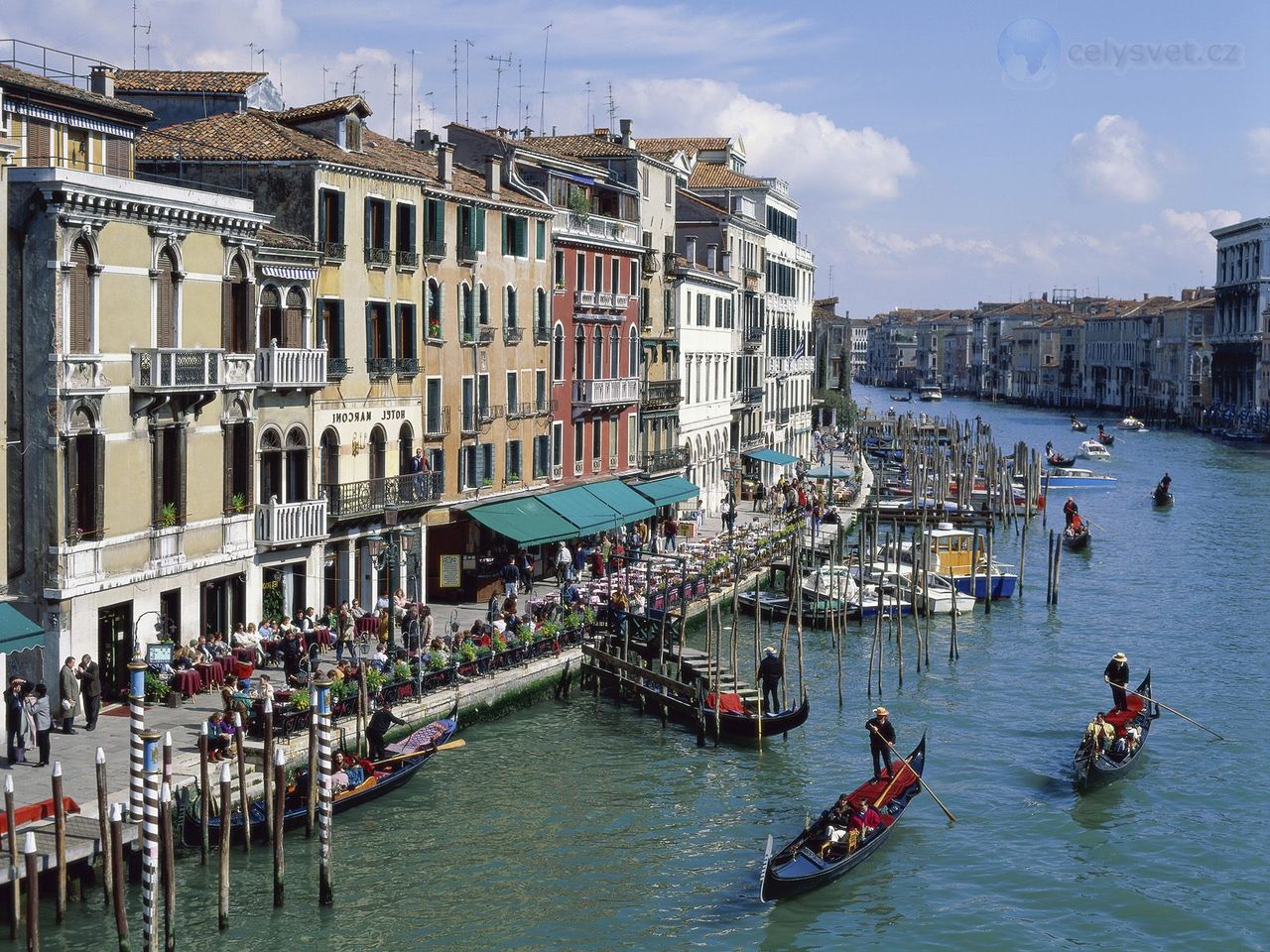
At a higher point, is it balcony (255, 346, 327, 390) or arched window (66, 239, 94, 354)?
arched window (66, 239, 94, 354)

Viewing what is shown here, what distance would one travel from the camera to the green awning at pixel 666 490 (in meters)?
42.1

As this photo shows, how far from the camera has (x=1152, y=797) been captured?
2438 cm

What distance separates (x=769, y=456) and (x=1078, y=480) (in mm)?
23231

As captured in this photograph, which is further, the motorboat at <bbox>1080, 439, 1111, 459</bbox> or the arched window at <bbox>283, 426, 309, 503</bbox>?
the motorboat at <bbox>1080, 439, 1111, 459</bbox>

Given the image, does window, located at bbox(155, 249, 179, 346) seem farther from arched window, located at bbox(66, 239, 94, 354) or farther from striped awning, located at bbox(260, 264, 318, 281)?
striped awning, located at bbox(260, 264, 318, 281)

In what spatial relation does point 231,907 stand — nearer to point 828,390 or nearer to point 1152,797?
point 1152,797

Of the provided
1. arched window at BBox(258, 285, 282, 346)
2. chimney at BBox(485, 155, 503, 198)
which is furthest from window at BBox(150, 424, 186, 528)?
chimney at BBox(485, 155, 503, 198)

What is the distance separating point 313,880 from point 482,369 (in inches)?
666

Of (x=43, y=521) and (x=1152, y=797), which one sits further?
(x=1152, y=797)

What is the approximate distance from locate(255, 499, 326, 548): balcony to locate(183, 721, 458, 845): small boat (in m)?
4.36

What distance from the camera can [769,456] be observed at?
193 ft

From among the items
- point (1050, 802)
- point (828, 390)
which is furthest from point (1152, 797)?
point (828, 390)

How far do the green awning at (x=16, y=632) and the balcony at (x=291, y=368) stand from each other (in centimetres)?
684

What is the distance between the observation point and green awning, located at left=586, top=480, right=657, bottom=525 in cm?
3862
